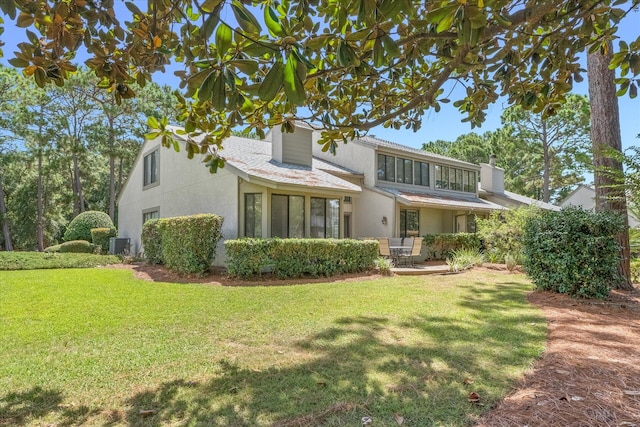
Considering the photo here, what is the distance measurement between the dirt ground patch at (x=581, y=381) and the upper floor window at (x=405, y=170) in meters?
14.2

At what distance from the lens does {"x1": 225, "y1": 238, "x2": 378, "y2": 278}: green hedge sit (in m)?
10.7

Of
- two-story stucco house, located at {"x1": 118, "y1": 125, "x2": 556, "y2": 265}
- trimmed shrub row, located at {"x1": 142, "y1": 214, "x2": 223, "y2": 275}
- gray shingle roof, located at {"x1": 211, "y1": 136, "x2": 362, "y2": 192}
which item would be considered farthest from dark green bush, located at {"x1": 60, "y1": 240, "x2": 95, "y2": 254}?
trimmed shrub row, located at {"x1": 142, "y1": 214, "x2": 223, "y2": 275}

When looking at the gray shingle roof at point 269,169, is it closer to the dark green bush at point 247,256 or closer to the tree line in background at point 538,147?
the dark green bush at point 247,256

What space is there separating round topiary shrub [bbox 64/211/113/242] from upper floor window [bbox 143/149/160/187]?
6935mm

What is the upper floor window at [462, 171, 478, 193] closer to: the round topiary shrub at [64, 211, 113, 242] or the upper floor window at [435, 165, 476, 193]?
the upper floor window at [435, 165, 476, 193]

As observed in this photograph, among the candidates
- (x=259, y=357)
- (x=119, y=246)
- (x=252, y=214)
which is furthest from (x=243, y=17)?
(x=119, y=246)

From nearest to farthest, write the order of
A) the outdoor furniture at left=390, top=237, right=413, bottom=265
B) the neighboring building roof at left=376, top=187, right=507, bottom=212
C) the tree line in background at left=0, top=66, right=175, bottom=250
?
1. the outdoor furniture at left=390, top=237, right=413, bottom=265
2. the neighboring building roof at left=376, top=187, right=507, bottom=212
3. the tree line in background at left=0, top=66, right=175, bottom=250

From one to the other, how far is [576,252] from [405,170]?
1305 centimetres

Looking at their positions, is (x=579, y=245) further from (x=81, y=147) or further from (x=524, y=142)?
(x=81, y=147)

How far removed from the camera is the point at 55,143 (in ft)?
95.1

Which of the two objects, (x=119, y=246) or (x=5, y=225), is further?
(x=5, y=225)

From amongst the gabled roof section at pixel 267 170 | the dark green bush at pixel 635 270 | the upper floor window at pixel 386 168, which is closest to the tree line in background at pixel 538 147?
the upper floor window at pixel 386 168

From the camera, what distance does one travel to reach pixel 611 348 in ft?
14.3

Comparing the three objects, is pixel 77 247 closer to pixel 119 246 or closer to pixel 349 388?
pixel 119 246
